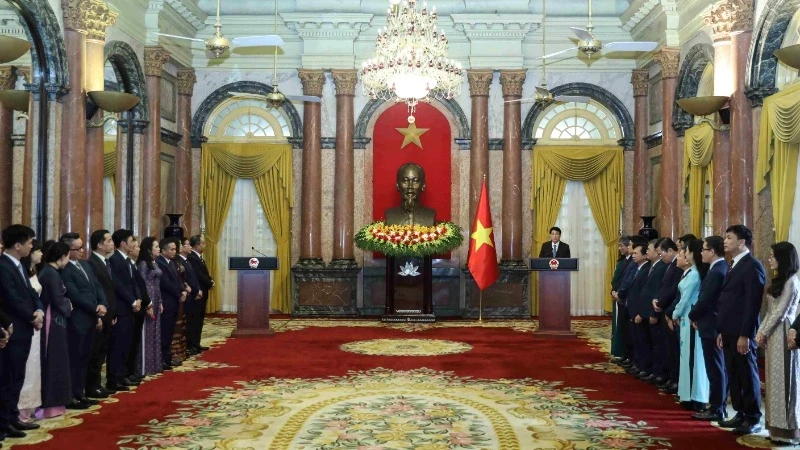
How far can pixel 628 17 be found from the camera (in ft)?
48.2

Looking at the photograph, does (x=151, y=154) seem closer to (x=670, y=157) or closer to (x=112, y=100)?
(x=112, y=100)

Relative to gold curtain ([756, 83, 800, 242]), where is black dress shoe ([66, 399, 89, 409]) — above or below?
below

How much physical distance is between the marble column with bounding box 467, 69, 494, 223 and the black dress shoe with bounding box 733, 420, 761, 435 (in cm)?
927

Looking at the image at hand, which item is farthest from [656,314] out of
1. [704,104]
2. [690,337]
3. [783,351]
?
[704,104]

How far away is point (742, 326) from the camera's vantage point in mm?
5922

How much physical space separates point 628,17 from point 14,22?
381 inches

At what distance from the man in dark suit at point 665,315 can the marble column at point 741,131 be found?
2191mm

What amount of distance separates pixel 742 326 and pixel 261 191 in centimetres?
1082

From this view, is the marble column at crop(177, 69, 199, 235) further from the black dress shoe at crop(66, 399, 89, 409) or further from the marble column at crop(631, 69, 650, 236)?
the black dress shoe at crop(66, 399, 89, 409)

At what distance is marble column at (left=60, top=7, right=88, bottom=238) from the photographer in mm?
10094

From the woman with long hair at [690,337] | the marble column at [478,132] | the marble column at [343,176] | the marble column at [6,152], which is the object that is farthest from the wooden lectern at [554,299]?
the marble column at [6,152]

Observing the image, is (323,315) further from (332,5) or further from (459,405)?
(459,405)

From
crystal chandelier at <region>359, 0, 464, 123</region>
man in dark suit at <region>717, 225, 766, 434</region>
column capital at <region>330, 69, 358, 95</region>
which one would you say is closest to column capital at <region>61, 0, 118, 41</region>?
crystal chandelier at <region>359, 0, 464, 123</region>

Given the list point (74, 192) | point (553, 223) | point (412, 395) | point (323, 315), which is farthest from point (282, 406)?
point (553, 223)
